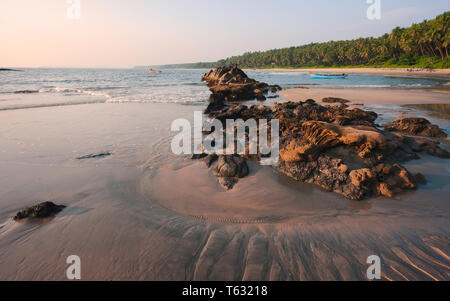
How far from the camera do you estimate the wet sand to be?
2686mm

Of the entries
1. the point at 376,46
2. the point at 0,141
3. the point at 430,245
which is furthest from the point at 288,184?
the point at 376,46

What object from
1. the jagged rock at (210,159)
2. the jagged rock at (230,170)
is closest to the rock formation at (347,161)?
the jagged rock at (230,170)

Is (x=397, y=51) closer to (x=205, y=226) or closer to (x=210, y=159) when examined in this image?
(x=210, y=159)

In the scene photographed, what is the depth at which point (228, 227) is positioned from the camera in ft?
11.2

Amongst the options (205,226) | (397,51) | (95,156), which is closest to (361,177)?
(205,226)

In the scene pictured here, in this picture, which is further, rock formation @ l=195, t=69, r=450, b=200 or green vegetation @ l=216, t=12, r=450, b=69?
green vegetation @ l=216, t=12, r=450, b=69

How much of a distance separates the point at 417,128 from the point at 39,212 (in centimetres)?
1101

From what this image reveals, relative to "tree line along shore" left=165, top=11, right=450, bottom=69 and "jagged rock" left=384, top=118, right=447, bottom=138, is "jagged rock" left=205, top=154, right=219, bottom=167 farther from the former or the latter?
"tree line along shore" left=165, top=11, right=450, bottom=69

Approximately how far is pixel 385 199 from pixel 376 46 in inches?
4273

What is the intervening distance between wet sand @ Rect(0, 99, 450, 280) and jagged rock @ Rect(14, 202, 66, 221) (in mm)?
146

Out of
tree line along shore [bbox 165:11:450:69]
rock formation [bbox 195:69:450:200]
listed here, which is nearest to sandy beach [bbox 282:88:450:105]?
rock formation [bbox 195:69:450:200]

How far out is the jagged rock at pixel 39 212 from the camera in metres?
3.59

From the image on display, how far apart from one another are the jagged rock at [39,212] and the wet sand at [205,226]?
15cm

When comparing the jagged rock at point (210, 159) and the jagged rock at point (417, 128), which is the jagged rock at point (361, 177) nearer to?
the jagged rock at point (210, 159)
